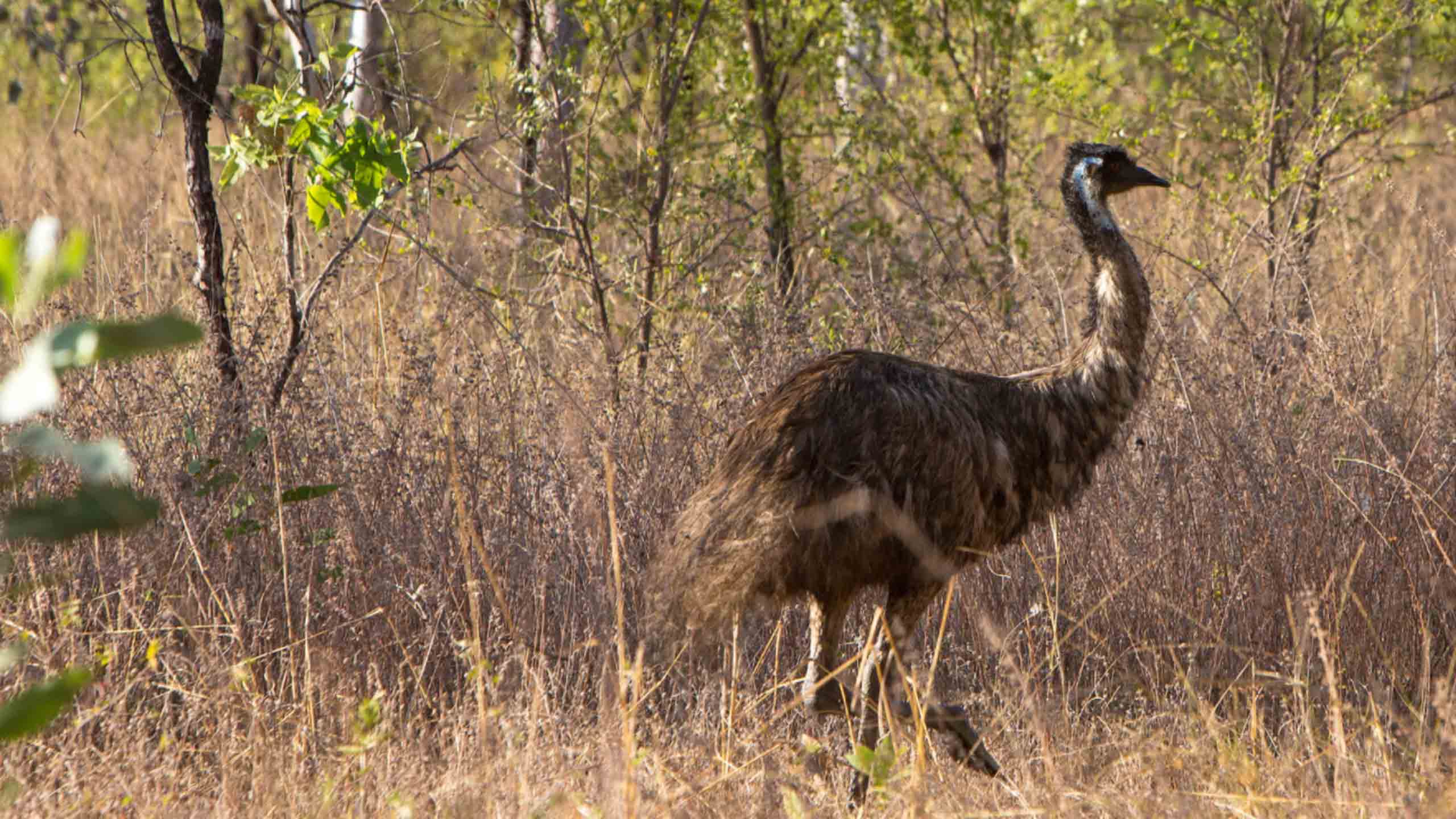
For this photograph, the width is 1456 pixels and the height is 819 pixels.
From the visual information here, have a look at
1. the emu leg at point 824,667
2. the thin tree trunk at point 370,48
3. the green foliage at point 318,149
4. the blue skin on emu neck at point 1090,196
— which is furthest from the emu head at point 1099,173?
the thin tree trunk at point 370,48

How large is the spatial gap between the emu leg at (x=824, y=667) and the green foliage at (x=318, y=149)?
5.60ft

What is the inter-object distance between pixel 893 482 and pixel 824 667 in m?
0.61

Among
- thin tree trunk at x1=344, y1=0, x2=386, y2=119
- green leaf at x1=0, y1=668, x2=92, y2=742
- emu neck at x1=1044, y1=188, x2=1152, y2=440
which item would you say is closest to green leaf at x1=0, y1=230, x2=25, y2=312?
green leaf at x1=0, y1=668, x2=92, y2=742

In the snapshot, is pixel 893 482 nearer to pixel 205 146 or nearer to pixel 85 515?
pixel 205 146

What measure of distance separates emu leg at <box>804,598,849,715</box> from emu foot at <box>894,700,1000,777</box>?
267 millimetres

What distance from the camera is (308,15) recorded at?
5.30 m

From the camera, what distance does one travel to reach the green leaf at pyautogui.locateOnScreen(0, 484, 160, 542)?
1.31 m

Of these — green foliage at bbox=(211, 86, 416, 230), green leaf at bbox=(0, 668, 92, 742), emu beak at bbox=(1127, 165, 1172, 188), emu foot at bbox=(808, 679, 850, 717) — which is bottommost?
emu foot at bbox=(808, 679, 850, 717)

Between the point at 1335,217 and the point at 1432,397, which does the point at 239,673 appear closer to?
the point at 1432,397

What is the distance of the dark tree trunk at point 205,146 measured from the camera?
4961mm

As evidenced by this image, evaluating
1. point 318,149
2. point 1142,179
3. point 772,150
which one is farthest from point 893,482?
point 772,150

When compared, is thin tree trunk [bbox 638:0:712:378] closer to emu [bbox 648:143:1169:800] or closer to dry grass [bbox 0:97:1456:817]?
dry grass [bbox 0:97:1456:817]

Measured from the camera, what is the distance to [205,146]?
5.11 m

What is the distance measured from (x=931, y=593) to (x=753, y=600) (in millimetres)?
571
